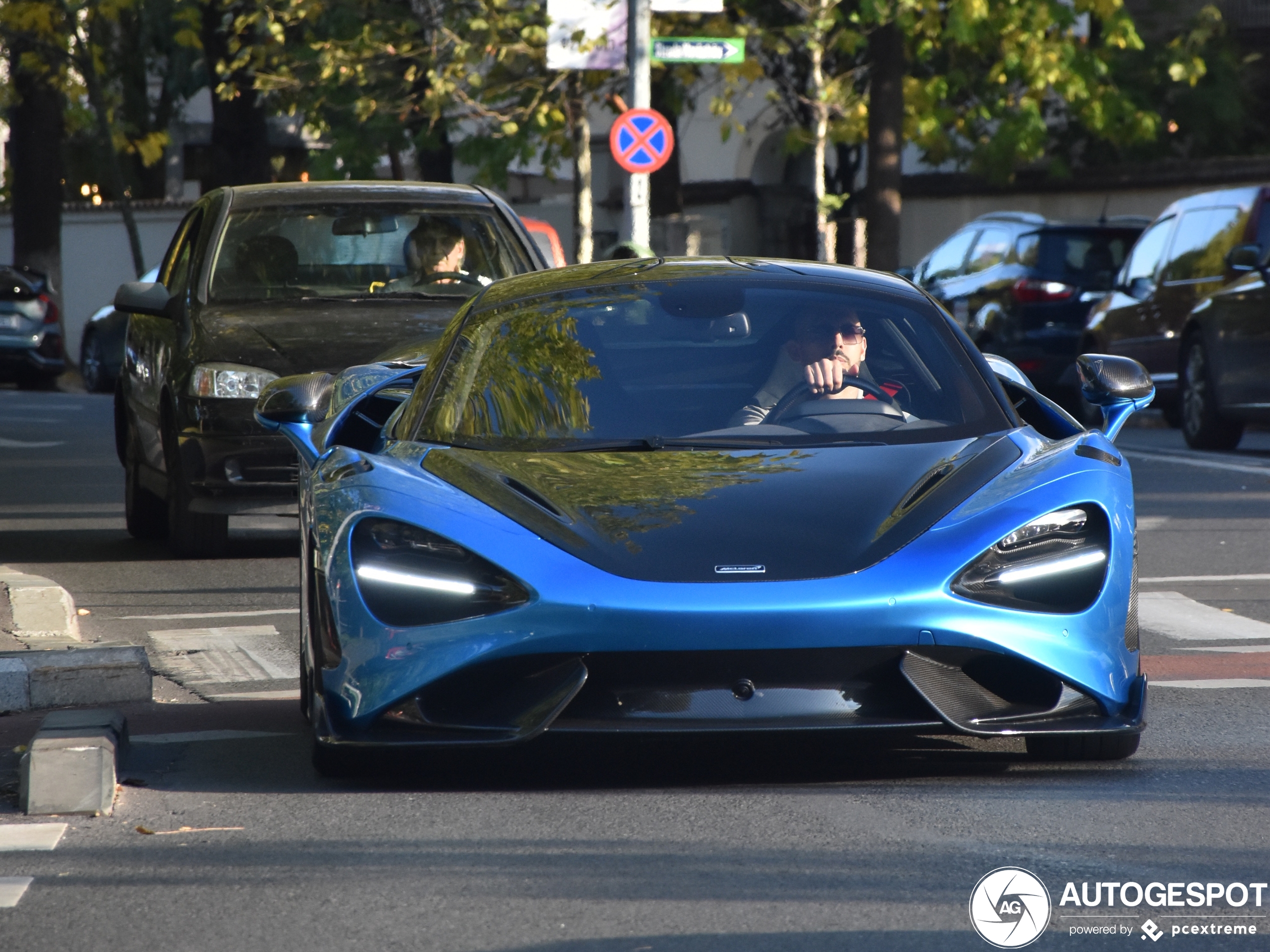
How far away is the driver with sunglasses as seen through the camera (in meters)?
6.14

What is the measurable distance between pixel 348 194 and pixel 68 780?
6.19m

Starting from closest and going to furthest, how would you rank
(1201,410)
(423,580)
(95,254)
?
(423,580), (1201,410), (95,254)

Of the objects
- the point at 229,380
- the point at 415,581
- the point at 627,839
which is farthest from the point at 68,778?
the point at 229,380

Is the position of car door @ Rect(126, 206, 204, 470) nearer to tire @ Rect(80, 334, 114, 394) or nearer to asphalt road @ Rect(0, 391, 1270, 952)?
asphalt road @ Rect(0, 391, 1270, 952)

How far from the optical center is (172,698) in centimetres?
684

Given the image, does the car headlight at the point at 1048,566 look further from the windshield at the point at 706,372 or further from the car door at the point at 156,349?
the car door at the point at 156,349

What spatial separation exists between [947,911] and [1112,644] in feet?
4.20

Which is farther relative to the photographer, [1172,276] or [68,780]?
[1172,276]

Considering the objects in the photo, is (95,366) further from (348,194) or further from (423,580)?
(423,580)

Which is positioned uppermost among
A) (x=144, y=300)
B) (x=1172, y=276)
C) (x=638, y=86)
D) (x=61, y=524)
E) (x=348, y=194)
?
(x=638, y=86)

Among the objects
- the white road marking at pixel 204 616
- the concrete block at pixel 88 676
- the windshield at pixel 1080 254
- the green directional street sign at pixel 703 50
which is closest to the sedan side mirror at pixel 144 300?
the white road marking at pixel 204 616

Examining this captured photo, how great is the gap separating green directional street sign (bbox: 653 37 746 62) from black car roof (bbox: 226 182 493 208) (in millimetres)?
8169

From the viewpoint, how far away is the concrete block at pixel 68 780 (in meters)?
5.11

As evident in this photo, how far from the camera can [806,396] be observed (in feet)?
20.1
